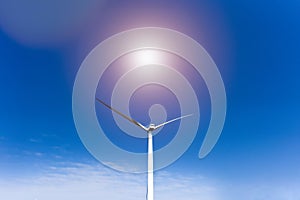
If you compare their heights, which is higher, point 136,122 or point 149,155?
point 136,122

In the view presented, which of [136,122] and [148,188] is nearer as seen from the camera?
[148,188]

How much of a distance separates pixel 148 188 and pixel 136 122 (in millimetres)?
7015

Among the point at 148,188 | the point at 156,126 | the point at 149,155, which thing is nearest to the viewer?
the point at 148,188

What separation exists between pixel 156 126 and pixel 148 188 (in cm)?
805

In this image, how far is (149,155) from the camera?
1278 inches

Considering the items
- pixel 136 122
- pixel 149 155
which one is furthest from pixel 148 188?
pixel 136 122

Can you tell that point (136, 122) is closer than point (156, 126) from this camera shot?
Yes

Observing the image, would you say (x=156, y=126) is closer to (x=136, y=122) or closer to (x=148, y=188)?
(x=136, y=122)

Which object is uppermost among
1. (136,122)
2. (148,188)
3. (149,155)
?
(136,122)

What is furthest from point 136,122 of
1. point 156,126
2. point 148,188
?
point 148,188

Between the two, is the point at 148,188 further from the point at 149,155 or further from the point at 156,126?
the point at 156,126

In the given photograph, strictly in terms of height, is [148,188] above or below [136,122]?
below

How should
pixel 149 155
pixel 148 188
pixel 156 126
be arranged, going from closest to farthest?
pixel 148 188 → pixel 149 155 → pixel 156 126

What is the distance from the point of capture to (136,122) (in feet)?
111
